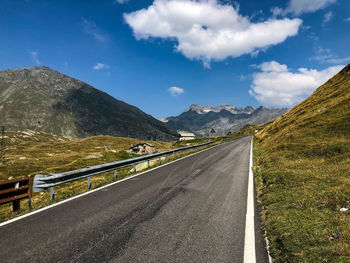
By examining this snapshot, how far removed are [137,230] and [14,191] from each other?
17.2 feet

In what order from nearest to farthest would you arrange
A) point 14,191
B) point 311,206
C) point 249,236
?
point 249,236 → point 311,206 → point 14,191

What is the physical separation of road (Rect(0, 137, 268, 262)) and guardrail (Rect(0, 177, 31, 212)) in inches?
66.4

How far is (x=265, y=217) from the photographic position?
19.5 feet

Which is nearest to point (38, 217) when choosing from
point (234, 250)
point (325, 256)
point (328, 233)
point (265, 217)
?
point (234, 250)

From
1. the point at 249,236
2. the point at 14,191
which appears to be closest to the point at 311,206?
the point at 249,236

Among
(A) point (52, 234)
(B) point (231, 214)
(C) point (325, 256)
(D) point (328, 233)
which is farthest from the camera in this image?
(B) point (231, 214)

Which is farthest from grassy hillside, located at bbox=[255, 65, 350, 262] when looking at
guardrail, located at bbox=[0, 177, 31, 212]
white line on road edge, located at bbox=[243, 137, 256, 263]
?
guardrail, located at bbox=[0, 177, 31, 212]

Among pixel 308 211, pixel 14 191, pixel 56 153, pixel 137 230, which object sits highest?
pixel 308 211

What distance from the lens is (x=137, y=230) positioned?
517cm

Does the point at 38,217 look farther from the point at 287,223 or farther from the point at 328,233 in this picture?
the point at 328,233

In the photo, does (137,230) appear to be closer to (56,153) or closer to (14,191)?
(14,191)

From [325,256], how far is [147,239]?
3412 mm

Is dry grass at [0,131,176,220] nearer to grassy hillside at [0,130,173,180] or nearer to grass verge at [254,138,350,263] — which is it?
grassy hillside at [0,130,173,180]

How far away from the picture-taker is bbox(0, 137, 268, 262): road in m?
4.14
